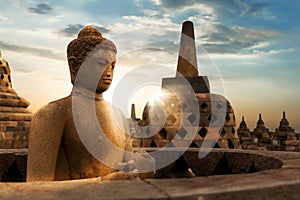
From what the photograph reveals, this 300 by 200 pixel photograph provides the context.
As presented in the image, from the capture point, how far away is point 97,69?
116 inches

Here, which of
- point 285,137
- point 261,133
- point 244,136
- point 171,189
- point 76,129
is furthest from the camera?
point 261,133

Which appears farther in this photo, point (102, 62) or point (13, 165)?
point (13, 165)

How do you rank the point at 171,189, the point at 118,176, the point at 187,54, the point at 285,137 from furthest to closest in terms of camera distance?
the point at 285,137 → the point at 187,54 → the point at 118,176 → the point at 171,189

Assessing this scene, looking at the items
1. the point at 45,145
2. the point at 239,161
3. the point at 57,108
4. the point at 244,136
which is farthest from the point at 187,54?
the point at 244,136

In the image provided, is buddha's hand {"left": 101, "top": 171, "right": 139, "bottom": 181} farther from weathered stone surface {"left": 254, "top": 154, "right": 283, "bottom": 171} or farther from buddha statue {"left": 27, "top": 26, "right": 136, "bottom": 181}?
weathered stone surface {"left": 254, "top": 154, "right": 283, "bottom": 171}

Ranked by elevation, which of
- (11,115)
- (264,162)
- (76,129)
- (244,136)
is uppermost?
(76,129)

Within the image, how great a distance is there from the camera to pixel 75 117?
2.82 metres

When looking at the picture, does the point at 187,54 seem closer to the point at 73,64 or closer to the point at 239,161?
the point at 239,161

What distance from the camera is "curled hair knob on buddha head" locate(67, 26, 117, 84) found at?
116 inches

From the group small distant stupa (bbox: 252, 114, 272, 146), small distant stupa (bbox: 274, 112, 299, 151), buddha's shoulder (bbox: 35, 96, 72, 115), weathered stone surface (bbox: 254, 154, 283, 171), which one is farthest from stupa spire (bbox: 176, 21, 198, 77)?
small distant stupa (bbox: 252, 114, 272, 146)

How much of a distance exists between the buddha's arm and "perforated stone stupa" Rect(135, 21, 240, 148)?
507 centimetres

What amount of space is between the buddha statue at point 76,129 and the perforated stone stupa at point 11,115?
6876 mm

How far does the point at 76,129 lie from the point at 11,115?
24.5 ft

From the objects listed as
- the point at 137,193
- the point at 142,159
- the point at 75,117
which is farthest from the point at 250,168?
the point at 137,193
